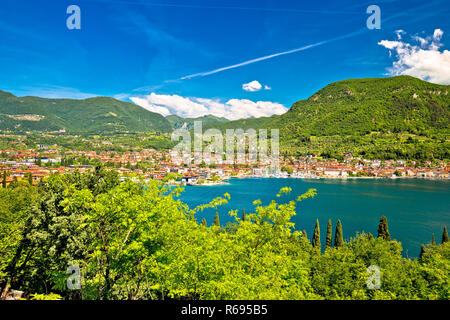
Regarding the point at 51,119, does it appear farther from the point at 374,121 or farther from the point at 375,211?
the point at 374,121

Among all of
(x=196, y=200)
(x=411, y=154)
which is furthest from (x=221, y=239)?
(x=411, y=154)

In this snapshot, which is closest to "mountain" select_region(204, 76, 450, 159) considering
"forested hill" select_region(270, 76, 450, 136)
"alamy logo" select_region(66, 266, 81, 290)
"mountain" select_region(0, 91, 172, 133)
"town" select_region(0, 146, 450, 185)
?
"forested hill" select_region(270, 76, 450, 136)

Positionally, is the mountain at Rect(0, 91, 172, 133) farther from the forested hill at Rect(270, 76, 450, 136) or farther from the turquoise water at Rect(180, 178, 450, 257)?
the turquoise water at Rect(180, 178, 450, 257)

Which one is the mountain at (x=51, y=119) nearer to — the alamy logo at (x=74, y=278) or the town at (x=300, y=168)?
the town at (x=300, y=168)

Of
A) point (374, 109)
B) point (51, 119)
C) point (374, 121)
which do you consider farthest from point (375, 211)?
point (51, 119)

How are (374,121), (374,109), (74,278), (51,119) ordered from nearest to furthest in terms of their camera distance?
(74,278) < (374,121) < (374,109) < (51,119)

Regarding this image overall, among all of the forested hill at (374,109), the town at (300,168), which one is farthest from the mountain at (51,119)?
the forested hill at (374,109)
